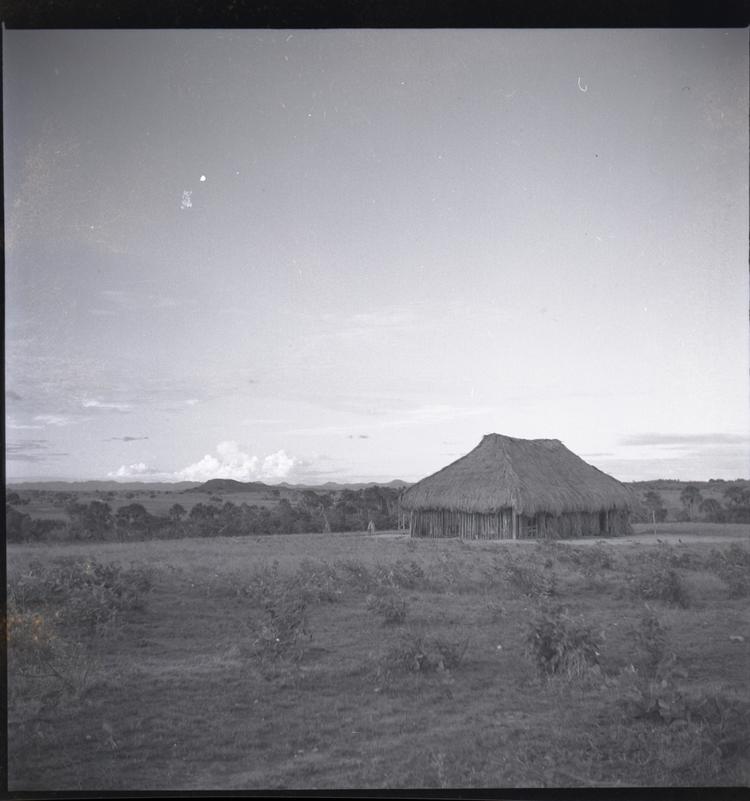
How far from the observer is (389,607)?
630 cm

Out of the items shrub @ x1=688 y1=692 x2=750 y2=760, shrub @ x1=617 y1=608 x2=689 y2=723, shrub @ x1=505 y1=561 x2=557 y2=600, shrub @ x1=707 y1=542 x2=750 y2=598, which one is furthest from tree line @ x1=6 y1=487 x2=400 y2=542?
shrub @ x1=707 y1=542 x2=750 y2=598

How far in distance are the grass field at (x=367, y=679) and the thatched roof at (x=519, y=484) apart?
3.87 meters

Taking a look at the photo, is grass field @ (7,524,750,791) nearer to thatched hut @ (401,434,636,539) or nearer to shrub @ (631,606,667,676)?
shrub @ (631,606,667,676)

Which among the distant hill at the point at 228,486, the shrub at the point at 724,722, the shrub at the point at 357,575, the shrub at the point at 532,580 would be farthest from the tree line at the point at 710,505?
the distant hill at the point at 228,486

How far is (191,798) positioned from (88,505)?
4.17m

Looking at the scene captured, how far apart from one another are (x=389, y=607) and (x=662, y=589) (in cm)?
319

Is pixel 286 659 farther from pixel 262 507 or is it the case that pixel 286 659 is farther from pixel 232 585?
pixel 262 507

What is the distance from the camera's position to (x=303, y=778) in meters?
4.07

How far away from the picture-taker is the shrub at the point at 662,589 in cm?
689

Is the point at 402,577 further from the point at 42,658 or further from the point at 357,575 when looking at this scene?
the point at 42,658

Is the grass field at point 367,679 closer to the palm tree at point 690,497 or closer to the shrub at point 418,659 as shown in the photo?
the shrub at point 418,659

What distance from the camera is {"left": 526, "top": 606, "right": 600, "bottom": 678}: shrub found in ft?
16.2

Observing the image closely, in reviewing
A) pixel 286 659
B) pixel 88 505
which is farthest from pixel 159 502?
pixel 286 659

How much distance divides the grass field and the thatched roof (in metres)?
3.87
